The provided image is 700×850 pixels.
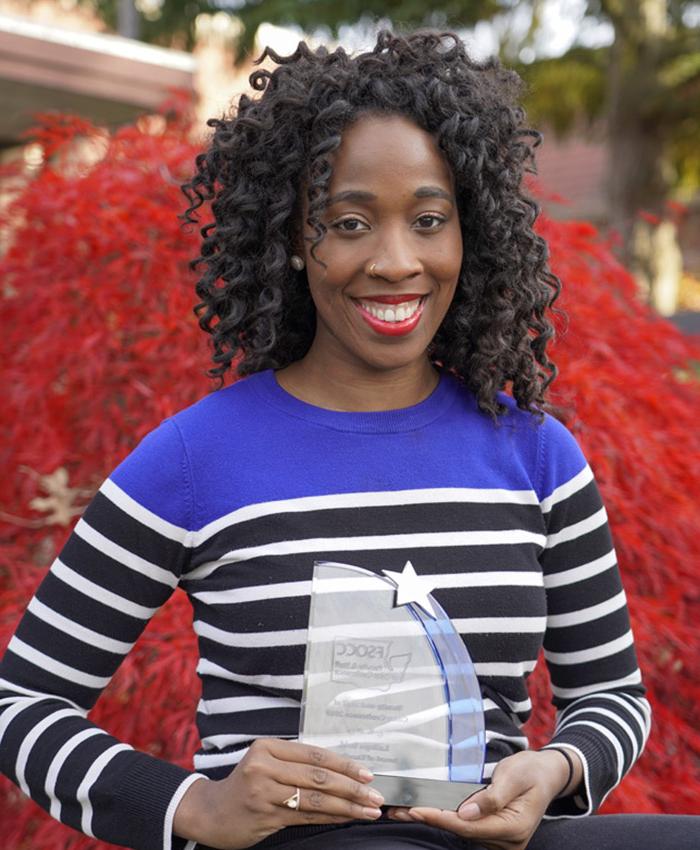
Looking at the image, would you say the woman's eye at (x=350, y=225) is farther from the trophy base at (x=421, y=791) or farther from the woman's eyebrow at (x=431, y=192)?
the trophy base at (x=421, y=791)

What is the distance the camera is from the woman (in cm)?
143

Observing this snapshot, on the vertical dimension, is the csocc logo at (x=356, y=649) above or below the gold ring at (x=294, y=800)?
above

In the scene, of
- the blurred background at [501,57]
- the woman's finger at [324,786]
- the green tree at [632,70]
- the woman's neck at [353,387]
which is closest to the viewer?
the woman's finger at [324,786]

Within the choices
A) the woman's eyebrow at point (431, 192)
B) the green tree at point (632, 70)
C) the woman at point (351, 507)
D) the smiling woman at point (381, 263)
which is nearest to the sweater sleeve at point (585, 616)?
the woman at point (351, 507)

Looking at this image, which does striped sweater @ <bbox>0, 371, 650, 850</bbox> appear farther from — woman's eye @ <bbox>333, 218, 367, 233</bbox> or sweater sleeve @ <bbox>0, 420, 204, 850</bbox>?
woman's eye @ <bbox>333, 218, 367, 233</bbox>

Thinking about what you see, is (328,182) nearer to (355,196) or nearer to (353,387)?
(355,196)

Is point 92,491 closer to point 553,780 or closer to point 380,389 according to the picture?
point 380,389

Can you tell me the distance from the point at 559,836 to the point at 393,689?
34 cm

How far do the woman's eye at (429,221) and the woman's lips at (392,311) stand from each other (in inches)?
3.6

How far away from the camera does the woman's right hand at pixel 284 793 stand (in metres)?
1.27

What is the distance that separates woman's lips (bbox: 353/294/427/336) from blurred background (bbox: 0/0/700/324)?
10.5ft

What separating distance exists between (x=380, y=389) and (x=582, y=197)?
14.9m

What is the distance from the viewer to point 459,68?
162 centimetres

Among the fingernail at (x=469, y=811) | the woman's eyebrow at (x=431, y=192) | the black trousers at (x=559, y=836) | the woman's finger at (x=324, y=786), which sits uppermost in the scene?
the woman's eyebrow at (x=431, y=192)
